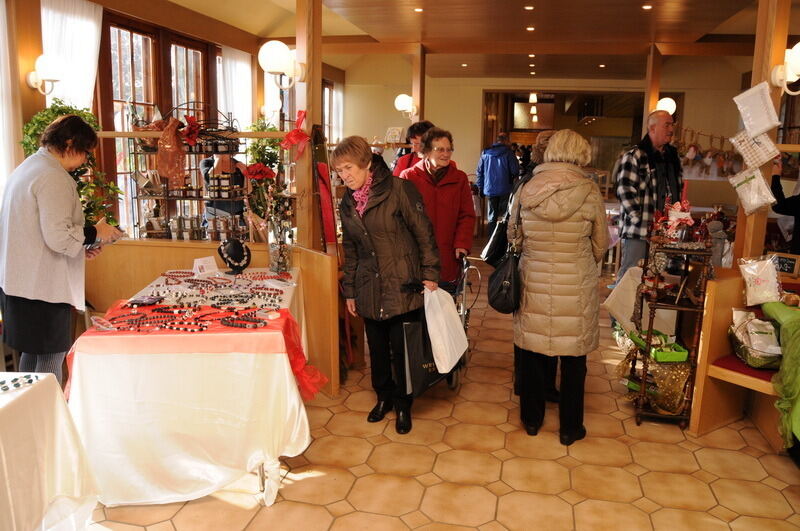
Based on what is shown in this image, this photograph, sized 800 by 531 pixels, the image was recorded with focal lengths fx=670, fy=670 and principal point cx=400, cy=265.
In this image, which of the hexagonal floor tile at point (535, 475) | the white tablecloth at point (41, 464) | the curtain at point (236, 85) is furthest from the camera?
the curtain at point (236, 85)

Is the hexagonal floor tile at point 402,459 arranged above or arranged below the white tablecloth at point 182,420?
below

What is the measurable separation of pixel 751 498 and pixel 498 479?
1.04 meters

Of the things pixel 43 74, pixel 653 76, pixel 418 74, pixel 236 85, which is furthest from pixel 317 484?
pixel 236 85

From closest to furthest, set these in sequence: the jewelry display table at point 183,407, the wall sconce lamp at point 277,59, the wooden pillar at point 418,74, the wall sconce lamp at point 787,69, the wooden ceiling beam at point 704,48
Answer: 1. the jewelry display table at point 183,407
2. the wall sconce lamp at point 787,69
3. the wall sconce lamp at point 277,59
4. the wooden ceiling beam at point 704,48
5. the wooden pillar at point 418,74

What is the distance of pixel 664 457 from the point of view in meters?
3.13

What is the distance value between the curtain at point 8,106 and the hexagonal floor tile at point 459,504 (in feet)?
14.4

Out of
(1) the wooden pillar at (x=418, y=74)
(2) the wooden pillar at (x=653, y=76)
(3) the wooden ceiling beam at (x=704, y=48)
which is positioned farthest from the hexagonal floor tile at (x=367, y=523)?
(3) the wooden ceiling beam at (x=704, y=48)

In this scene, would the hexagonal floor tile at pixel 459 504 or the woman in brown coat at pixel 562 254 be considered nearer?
the hexagonal floor tile at pixel 459 504

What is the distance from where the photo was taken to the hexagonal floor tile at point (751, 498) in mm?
2674

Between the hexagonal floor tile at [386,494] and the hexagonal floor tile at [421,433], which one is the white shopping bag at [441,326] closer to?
the hexagonal floor tile at [421,433]

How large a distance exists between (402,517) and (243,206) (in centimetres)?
226

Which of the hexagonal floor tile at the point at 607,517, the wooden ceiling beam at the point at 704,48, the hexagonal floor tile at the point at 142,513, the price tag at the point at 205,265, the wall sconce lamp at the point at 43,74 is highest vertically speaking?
the wooden ceiling beam at the point at 704,48

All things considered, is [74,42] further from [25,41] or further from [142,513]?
[142,513]

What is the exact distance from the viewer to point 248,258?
3.62m
